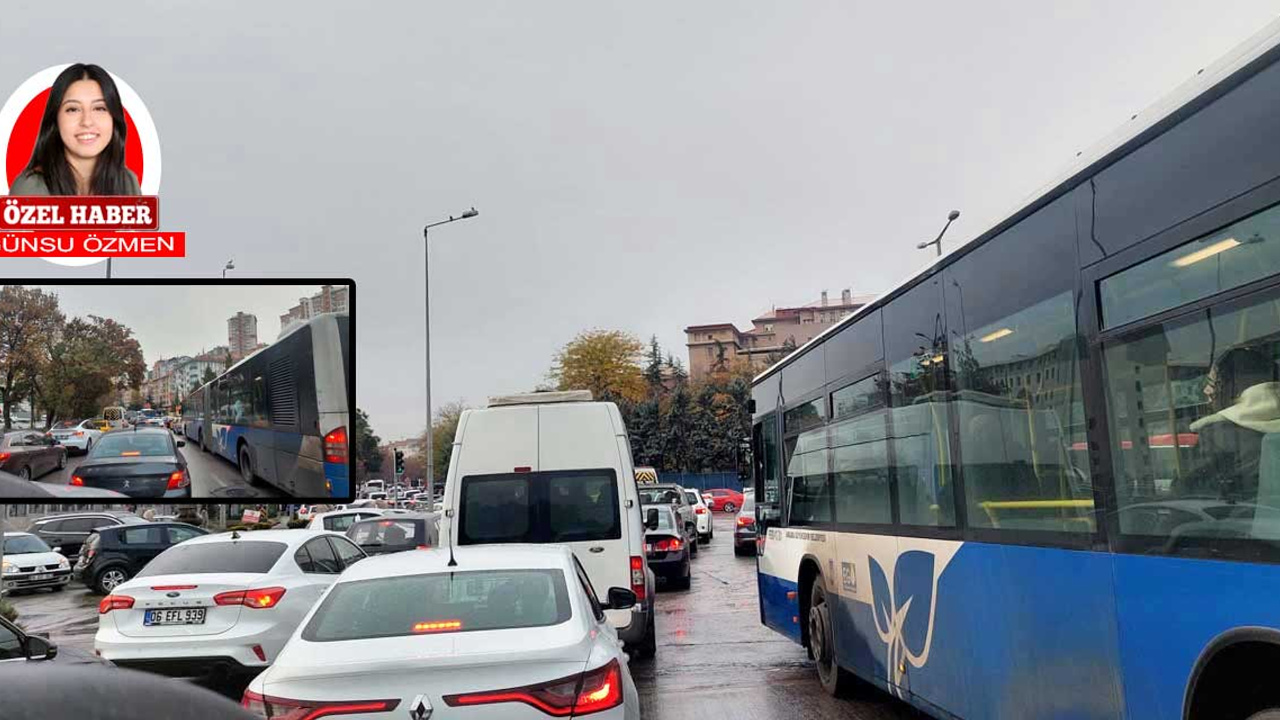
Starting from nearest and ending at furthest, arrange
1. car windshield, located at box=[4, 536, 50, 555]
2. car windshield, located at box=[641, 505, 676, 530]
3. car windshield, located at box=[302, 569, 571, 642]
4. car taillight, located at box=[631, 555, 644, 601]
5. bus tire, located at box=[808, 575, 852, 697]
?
car windshield, located at box=[302, 569, 571, 642] < bus tire, located at box=[808, 575, 852, 697] < car taillight, located at box=[631, 555, 644, 601] < car windshield, located at box=[641, 505, 676, 530] < car windshield, located at box=[4, 536, 50, 555]

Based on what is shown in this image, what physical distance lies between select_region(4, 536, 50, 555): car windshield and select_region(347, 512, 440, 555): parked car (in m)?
12.7

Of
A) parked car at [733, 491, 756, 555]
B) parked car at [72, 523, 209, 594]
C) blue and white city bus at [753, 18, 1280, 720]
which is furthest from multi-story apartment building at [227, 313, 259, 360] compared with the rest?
parked car at [733, 491, 756, 555]

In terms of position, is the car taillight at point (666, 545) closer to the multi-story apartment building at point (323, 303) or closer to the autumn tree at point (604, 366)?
the multi-story apartment building at point (323, 303)

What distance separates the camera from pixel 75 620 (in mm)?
19625

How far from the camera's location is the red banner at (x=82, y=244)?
3.98 m

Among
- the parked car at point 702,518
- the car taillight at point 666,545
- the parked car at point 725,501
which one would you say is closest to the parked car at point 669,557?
the car taillight at point 666,545

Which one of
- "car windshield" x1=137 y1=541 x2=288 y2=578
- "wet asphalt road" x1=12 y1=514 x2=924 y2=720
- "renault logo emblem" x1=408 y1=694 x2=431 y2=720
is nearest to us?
"renault logo emblem" x1=408 y1=694 x2=431 y2=720

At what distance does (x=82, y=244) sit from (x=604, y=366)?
236ft

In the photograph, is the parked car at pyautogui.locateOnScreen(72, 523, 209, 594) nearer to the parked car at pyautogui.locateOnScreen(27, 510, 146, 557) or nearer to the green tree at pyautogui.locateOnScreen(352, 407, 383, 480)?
the parked car at pyautogui.locateOnScreen(27, 510, 146, 557)

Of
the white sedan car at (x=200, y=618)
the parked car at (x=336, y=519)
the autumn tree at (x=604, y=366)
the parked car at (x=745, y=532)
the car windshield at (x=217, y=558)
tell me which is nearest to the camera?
the white sedan car at (x=200, y=618)

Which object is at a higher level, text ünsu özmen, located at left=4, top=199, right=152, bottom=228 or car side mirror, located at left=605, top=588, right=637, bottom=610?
text ünsu özmen, located at left=4, top=199, right=152, bottom=228

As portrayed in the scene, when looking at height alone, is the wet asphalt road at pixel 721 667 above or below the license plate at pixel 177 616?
below

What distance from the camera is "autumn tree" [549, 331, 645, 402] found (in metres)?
75.9

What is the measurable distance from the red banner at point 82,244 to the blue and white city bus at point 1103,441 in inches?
166
